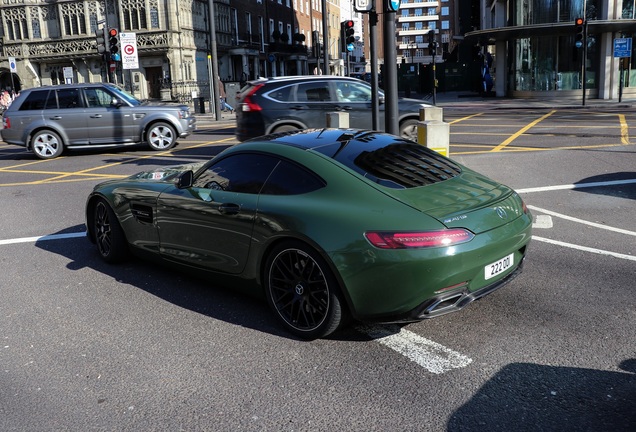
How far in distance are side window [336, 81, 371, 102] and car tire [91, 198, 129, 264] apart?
8.04m

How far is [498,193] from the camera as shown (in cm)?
466

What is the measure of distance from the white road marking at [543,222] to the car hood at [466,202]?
2.79m

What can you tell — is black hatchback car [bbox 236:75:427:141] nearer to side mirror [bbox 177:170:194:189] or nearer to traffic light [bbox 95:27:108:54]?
side mirror [bbox 177:170:194:189]

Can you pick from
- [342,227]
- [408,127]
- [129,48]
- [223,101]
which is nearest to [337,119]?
[408,127]

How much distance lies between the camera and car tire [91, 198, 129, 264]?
20.1ft

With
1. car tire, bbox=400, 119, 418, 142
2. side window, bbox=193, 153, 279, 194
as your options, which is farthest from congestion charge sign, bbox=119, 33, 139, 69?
side window, bbox=193, 153, 279, 194

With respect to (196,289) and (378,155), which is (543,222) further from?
(196,289)

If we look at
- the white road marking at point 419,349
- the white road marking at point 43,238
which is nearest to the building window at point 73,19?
the white road marking at point 43,238

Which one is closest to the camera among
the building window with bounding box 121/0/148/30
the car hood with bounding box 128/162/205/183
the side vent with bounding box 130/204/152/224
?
the side vent with bounding box 130/204/152/224

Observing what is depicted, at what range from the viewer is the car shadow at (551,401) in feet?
10.6

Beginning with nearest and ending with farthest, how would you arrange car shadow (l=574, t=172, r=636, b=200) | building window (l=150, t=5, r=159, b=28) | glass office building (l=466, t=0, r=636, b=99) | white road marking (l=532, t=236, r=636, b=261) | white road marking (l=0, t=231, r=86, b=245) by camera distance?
white road marking (l=532, t=236, r=636, b=261), white road marking (l=0, t=231, r=86, b=245), car shadow (l=574, t=172, r=636, b=200), glass office building (l=466, t=0, r=636, b=99), building window (l=150, t=5, r=159, b=28)

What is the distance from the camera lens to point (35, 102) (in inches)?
629

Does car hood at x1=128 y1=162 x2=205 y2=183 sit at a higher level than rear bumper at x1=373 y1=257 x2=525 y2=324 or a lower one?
higher

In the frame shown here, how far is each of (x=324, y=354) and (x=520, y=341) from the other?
1311 millimetres
